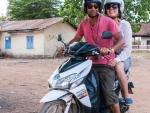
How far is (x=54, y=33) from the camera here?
3688 centimetres

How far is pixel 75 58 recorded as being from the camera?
226 inches

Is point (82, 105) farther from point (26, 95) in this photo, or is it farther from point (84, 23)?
point (26, 95)

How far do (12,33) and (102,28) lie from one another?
33.5 m

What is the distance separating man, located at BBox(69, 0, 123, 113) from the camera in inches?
231

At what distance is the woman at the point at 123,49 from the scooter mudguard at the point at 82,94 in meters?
0.71

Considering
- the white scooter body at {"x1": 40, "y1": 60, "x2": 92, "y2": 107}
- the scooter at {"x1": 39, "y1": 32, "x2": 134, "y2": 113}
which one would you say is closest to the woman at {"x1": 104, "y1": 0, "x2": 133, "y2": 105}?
the scooter at {"x1": 39, "y1": 32, "x2": 134, "y2": 113}

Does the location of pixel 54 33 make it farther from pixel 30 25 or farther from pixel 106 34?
pixel 106 34

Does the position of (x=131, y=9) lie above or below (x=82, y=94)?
above

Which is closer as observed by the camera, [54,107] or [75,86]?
[54,107]

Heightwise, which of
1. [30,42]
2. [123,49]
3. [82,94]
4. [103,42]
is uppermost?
[103,42]

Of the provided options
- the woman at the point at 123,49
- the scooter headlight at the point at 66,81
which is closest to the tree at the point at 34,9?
the woman at the point at 123,49

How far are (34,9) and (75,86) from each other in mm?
53494

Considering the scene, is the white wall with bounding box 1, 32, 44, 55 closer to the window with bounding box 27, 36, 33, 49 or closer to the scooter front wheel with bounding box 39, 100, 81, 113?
the window with bounding box 27, 36, 33, 49

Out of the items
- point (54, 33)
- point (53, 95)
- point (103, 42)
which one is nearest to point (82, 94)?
point (53, 95)
